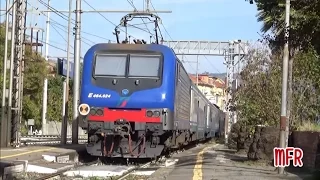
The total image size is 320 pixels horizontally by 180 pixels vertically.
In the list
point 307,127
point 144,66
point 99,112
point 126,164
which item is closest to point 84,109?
point 99,112

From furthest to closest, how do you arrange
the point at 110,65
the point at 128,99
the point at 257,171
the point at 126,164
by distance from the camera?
the point at 126,164 < the point at 110,65 < the point at 128,99 < the point at 257,171

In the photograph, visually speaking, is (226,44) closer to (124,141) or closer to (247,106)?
(247,106)

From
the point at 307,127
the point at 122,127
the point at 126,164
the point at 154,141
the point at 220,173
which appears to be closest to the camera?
the point at 220,173

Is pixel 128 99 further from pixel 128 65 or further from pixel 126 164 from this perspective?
pixel 126 164

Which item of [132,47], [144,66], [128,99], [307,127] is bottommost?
[307,127]

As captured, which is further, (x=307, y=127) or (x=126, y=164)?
(x=307, y=127)

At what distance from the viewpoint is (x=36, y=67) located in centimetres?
5109

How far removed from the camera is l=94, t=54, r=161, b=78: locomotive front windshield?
1808 cm

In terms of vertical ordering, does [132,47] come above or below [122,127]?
above

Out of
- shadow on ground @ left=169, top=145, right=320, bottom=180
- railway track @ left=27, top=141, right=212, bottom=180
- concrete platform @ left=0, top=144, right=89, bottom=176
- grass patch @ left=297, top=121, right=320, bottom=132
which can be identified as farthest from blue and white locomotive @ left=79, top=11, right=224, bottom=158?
grass patch @ left=297, top=121, right=320, bottom=132

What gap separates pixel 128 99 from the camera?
17.7 metres

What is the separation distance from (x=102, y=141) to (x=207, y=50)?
1435 inches

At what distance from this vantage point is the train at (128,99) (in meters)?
17.6

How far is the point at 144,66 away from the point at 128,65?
0.48m
